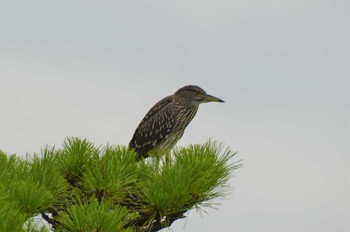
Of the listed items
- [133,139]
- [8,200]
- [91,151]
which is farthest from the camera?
[133,139]

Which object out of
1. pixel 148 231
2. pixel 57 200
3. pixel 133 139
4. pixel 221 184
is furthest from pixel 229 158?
pixel 133 139

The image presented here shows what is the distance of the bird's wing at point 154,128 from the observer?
1090 centimetres

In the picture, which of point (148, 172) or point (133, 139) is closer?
point (148, 172)

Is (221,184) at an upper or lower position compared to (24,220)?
upper

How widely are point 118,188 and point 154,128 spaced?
3.88 meters

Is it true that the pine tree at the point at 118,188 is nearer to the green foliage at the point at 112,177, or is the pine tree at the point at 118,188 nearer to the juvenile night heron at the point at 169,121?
the green foliage at the point at 112,177

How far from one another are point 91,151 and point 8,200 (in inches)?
47.8

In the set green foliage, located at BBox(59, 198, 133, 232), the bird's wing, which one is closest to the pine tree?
green foliage, located at BBox(59, 198, 133, 232)

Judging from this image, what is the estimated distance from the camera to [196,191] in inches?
278

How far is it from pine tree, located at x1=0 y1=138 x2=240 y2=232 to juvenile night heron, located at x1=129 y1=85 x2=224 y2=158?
10.9 feet

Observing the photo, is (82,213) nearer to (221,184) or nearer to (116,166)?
(116,166)

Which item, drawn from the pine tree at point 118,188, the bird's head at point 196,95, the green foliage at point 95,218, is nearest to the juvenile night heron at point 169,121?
the bird's head at point 196,95

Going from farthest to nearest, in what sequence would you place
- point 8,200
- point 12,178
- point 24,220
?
point 12,178, point 8,200, point 24,220

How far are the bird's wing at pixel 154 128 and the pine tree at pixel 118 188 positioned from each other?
10.7ft
